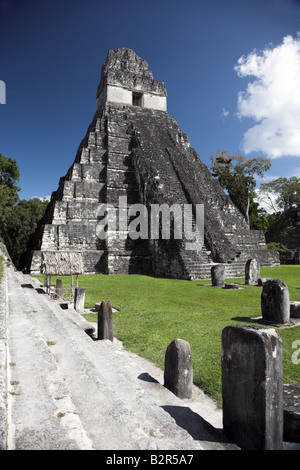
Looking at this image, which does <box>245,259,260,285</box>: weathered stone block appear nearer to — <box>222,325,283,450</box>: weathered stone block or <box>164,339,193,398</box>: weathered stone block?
<box>164,339,193,398</box>: weathered stone block

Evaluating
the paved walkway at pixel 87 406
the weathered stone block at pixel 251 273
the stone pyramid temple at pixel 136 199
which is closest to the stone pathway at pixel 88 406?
the paved walkway at pixel 87 406

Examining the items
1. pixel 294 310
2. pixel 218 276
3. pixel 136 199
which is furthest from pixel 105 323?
pixel 136 199

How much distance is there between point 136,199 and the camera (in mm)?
16141

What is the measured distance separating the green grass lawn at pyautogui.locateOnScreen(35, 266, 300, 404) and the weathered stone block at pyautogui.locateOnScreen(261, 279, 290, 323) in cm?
34

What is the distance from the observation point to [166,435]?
1866 mm

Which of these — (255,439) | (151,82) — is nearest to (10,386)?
(255,439)

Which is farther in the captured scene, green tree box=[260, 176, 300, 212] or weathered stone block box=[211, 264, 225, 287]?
green tree box=[260, 176, 300, 212]

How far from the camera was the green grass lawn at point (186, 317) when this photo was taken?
3.63 metres

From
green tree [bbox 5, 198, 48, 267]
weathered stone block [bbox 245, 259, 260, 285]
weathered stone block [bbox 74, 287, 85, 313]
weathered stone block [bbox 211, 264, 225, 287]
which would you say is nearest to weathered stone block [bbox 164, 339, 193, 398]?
weathered stone block [bbox 74, 287, 85, 313]

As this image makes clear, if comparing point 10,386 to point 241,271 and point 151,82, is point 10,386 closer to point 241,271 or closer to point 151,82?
point 241,271

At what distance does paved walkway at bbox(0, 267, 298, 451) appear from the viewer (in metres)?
1.70

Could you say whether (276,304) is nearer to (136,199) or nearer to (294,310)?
(294,310)

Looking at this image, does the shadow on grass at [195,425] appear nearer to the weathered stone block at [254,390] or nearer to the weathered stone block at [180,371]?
the weathered stone block at [254,390]

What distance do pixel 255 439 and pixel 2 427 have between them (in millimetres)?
1517
